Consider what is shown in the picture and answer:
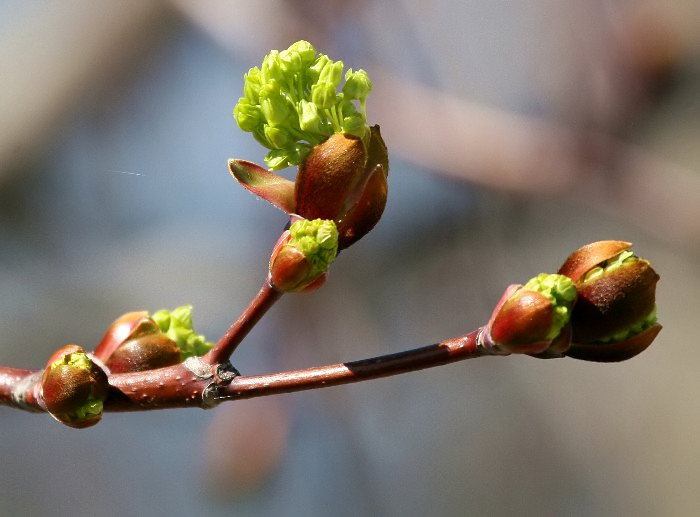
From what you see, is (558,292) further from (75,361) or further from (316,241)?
(75,361)

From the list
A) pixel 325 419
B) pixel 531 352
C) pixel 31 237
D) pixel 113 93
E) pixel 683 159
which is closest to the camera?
pixel 531 352

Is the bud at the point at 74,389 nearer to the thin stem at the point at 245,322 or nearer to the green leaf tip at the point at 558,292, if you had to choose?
the thin stem at the point at 245,322

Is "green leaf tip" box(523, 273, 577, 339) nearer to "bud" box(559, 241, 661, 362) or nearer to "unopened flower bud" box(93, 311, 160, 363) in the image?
"bud" box(559, 241, 661, 362)

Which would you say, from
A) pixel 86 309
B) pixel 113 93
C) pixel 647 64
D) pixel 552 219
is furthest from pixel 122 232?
pixel 647 64

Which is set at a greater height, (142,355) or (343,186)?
(343,186)

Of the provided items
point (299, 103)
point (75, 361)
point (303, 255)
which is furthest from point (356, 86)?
point (75, 361)

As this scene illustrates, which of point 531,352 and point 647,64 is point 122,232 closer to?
point 647,64
